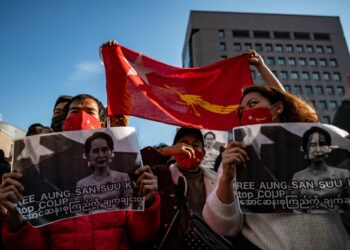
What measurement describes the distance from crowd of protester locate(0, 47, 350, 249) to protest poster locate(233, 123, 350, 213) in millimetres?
62

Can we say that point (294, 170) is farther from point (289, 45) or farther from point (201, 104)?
point (289, 45)

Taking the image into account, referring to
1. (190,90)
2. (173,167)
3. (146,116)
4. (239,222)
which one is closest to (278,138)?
(239,222)

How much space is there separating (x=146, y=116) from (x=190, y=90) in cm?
72

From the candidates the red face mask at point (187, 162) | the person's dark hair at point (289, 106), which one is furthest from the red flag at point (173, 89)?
the person's dark hair at point (289, 106)

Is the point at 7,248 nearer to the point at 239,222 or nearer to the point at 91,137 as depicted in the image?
the point at 91,137

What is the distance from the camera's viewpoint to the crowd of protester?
67.2 inches

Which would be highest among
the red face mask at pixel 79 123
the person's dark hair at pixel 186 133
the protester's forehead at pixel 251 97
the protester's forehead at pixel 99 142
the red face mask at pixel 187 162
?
the person's dark hair at pixel 186 133

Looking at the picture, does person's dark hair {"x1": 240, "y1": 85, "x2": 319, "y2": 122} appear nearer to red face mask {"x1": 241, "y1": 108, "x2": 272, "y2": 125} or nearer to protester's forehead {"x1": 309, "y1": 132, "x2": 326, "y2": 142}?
red face mask {"x1": 241, "y1": 108, "x2": 272, "y2": 125}

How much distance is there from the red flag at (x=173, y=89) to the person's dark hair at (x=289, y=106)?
133cm

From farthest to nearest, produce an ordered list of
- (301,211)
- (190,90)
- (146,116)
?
(190,90) < (146,116) < (301,211)

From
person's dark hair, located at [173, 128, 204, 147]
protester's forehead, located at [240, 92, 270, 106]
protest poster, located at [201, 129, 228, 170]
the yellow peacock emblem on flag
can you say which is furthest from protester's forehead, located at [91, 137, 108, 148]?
protest poster, located at [201, 129, 228, 170]

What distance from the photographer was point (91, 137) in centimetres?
189

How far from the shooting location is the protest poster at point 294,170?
1725 millimetres

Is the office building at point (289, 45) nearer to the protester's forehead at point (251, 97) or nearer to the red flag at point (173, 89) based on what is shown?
the red flag at point (173, 89)
